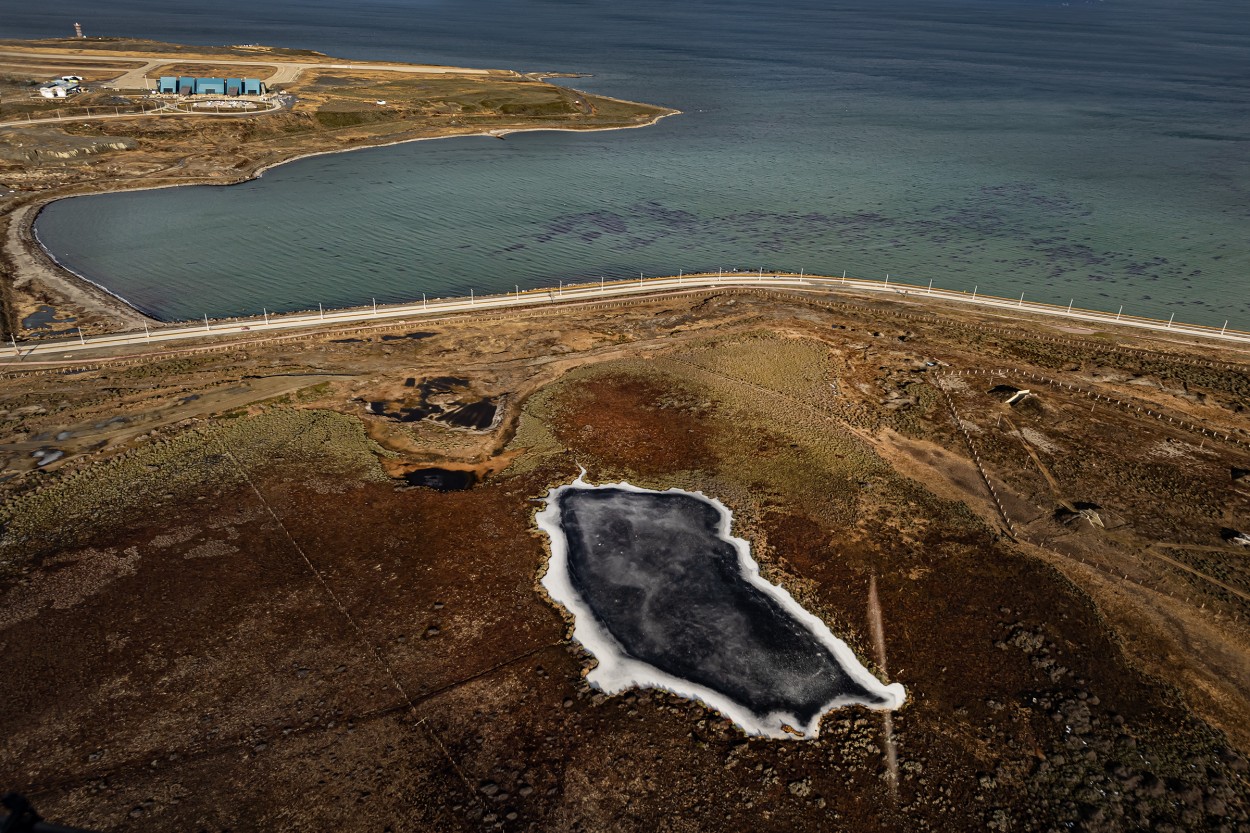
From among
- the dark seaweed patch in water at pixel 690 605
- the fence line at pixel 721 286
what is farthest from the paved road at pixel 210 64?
the dark seaweed patch in water at pixel 690 605

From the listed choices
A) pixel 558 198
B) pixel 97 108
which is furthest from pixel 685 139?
pixel 97 108

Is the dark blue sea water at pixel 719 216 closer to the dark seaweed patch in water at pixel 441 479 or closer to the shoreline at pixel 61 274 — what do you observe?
the shoreline at pixel 61 274

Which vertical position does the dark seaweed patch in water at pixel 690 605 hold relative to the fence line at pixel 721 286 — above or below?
below

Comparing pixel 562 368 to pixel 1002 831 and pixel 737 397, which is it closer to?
pixel 737 397

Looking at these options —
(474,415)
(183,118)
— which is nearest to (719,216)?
(474,415)

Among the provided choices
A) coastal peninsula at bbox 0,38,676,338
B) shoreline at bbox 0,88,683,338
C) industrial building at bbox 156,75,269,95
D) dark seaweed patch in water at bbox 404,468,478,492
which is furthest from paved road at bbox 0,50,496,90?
dark seaweed patch in water at bbox 404,468,478,492

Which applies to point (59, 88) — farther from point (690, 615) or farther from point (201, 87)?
point (690, 615)

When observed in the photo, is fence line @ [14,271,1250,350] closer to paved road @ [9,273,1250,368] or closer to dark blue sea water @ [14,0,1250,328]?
paved road @ [9,273,1250,368]
